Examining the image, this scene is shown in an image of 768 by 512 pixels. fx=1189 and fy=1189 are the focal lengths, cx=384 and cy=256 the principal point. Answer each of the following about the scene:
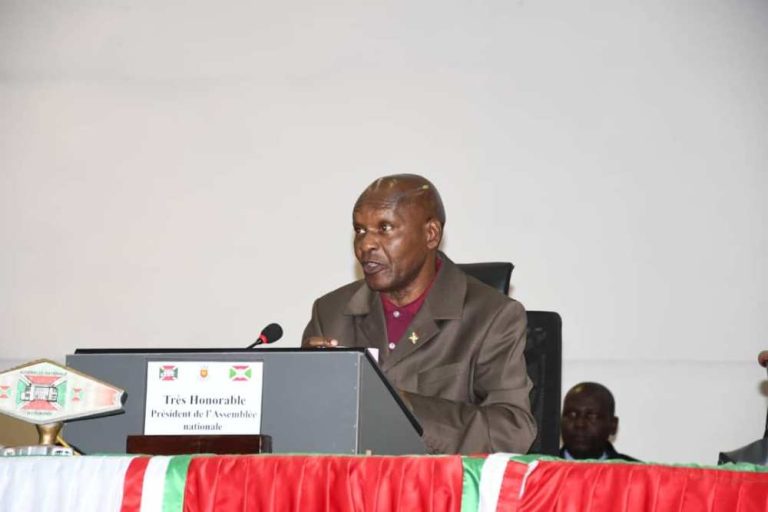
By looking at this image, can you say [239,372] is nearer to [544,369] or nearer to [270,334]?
[270,334]

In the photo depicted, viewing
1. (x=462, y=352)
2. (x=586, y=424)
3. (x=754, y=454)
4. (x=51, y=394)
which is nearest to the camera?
(x=51, y=394)

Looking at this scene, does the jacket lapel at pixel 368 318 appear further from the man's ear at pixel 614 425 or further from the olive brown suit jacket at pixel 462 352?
the man's ear at pixel 614 425

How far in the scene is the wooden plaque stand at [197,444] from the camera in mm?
2395

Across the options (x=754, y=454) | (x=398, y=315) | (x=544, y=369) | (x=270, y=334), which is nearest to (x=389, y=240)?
(x=398, y=315)

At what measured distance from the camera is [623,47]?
215 inches

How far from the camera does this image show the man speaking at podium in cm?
326

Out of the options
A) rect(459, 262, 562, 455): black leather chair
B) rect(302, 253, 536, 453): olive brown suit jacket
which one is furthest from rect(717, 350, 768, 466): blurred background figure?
rect(302, 253, 536, 453): olive brown suit jacket

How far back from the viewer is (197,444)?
2.44 meters

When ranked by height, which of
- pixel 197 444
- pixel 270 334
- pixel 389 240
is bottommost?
pixel 197 444

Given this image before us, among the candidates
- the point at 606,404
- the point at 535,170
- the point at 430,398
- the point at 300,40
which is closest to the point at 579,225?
the point at 535,170

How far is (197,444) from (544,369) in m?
1.50

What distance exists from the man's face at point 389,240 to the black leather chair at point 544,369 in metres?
0.44

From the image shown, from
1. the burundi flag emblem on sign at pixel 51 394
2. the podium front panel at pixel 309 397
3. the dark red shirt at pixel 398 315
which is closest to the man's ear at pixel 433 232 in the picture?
the dark red shirt at pixel 398 315

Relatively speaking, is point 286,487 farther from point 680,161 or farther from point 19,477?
point 680,161
